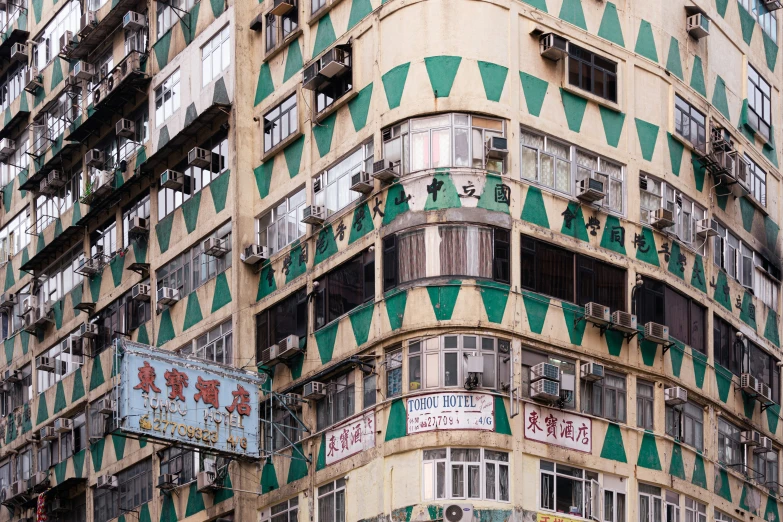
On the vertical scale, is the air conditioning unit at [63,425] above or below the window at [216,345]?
below

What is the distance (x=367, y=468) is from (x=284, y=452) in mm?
3857

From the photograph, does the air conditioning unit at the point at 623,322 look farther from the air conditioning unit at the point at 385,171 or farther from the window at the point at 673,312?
the air conditioning unit at the point at 385,171

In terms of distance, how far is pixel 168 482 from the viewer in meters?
48.5

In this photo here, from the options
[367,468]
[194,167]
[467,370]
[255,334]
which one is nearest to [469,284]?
[467,370]

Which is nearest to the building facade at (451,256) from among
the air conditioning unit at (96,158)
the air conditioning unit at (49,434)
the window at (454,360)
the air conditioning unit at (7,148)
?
the window at (454,360)

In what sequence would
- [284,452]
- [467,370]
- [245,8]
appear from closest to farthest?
[467,370]
[284,452]
[245,8]

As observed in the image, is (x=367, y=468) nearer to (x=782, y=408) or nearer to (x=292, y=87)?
(x=292, y=87)

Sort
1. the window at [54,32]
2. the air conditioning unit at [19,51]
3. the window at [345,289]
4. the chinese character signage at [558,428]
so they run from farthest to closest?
the air conditioning unit at [19,51] → the window at [54,32] → the window at [345,289] → the chinese character signage at [558,428]

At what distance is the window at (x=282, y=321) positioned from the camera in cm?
4538

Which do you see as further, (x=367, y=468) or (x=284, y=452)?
(x=284, y=452)

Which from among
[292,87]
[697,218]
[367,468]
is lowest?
[367,468]

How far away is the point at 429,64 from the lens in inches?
1694

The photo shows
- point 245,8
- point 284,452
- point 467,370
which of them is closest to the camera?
point 467,370

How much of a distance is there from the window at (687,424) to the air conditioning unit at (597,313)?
2944mm
